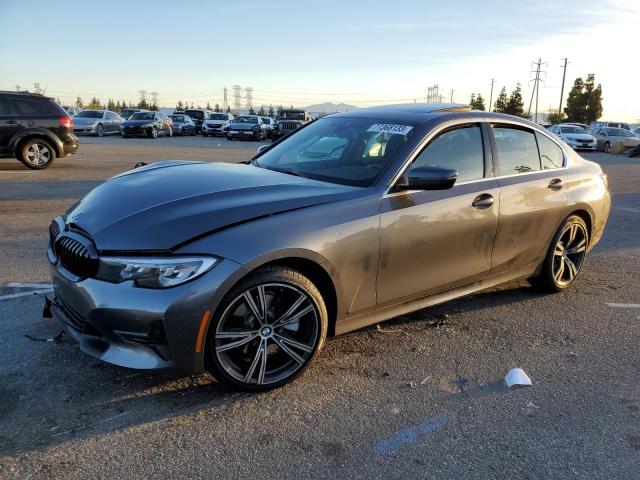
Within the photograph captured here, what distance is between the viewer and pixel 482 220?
402 centimetres

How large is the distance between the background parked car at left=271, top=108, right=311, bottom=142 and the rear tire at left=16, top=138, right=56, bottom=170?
69.2 feet

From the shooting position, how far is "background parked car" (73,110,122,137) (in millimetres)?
30672

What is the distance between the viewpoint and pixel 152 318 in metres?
2.74

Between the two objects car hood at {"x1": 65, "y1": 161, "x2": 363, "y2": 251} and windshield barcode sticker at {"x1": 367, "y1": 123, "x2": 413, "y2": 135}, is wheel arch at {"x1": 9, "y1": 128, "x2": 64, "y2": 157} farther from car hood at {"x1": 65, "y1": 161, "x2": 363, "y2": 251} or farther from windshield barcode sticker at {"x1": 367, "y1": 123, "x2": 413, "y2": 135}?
windshield barcode sticker at {"x1": 367, "y1": 123, "x2": 413, "y2": 135}

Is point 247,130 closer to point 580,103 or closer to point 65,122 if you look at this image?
point 65,122

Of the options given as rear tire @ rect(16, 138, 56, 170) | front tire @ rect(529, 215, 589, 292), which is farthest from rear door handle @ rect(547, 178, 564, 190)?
rear tire @ rect(16, 138, 56, 170)

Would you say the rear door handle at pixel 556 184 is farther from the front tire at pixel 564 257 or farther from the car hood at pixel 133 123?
the car hood at pixel 133 123

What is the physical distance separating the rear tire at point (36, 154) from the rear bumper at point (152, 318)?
37.2 ft

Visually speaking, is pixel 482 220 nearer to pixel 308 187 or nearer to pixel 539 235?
pixel 539 235

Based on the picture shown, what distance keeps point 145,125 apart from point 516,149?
94.3 feet

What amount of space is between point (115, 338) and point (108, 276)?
327 mm

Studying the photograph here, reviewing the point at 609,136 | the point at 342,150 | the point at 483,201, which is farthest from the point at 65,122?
→ the point at 609,136

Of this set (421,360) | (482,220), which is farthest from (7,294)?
(482,220)

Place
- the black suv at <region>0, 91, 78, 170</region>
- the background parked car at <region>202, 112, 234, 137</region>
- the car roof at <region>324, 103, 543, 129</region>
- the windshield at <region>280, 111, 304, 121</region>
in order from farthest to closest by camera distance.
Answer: the background parked car at <region>202, 112, 234, 137</region> < the windshield at <region>280, 111, 304, 121</region> < the black suv at <region>0, 91, 78, 170</region> < the car roof at <region>324, 103, 543, 129</region>
